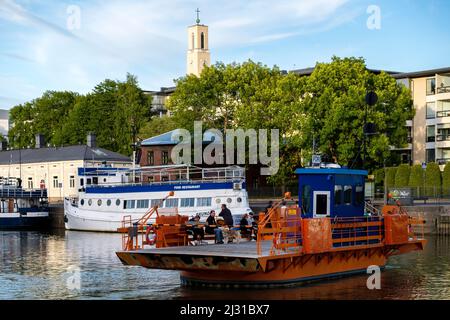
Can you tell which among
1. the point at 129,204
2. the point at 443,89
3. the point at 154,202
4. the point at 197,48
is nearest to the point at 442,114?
the point at 443,89

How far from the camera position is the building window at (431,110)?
103950 mm

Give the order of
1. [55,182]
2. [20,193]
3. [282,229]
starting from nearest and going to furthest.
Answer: [282,229] < [20,193] < [55,182]

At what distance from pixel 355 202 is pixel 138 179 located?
51403 mm

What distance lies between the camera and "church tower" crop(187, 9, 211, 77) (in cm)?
17900

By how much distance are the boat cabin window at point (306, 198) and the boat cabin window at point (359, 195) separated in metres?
2.68

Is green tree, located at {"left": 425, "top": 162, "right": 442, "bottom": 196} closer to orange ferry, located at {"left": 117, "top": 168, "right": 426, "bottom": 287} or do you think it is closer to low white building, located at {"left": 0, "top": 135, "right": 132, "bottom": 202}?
low white building, located at {"left": 0, "top": 135, "right": 132, "bottom": 202}

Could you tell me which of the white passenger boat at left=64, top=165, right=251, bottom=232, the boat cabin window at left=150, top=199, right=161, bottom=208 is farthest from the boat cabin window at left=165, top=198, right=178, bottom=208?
the boat cabin window at left=150, top=199, right=161, bottom=208

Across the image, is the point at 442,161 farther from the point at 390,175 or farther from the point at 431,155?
the point at 390,175

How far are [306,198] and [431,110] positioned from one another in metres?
73.9

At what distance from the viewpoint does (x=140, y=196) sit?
243 ft

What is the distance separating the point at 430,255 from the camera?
46281mm
